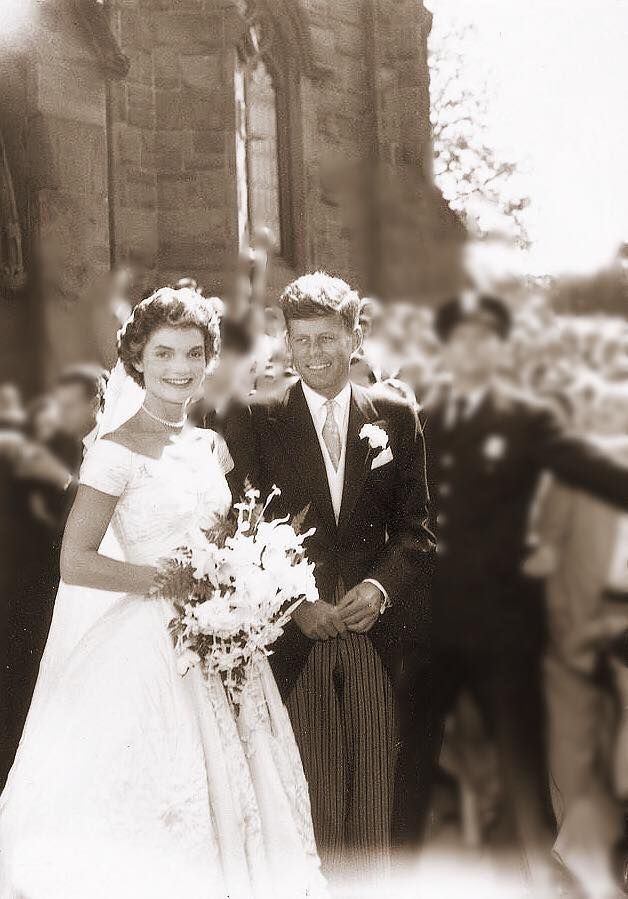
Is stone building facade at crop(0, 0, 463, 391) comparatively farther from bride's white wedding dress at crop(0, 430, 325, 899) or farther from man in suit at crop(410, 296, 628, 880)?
bride's white wedding dress at crop(0, 430, 325, 899)

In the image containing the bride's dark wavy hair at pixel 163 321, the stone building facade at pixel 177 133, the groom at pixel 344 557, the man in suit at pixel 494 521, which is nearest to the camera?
the bride's dark wavy hair at pixel 163 321

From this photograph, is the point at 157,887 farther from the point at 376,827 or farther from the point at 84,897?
the point at 376,827

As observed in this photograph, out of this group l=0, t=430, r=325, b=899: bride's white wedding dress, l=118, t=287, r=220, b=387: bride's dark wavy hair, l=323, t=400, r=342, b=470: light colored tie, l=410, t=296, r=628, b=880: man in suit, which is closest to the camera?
l=0, t=430, r=325, b=899: bride's white wedding dress

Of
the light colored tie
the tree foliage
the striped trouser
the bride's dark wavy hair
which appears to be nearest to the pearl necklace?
the bride's dark wavy hair

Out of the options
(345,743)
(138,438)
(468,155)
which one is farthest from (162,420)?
(468,155)

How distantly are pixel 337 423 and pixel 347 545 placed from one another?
386mm

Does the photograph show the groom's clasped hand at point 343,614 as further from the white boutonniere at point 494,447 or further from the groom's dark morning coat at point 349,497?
the white boutonniere at point 494,447

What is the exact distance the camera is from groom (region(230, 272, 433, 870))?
3002 millimetres

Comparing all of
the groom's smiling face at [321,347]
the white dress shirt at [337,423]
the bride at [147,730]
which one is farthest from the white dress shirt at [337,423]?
the bride at [147,730]

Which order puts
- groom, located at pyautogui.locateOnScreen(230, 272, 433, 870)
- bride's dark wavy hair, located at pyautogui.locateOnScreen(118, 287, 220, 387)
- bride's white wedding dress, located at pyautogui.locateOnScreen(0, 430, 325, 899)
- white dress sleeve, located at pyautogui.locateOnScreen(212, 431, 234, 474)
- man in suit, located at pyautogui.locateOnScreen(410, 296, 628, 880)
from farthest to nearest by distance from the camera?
man in suit, located at pyautogui.locateOnScreen(410, 296, 628, 880) < groom, located at pyautogui.locateOnScreen(230, 272, 433, 870) < white dress sleeve, located at pyautogui.locateOnScreen(212, 431, 234, 474) < bride's dark wavy hair, located at pyautogui.locateOnScreen(118, 287, 220, 387) < bride's white wedding dress, located at pyautogui.locateOnScreen(0, 430, 325, 899)

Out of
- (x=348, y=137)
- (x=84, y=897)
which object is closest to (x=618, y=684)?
(x=84, y=897)

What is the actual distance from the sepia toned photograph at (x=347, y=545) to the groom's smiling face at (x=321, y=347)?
1cm

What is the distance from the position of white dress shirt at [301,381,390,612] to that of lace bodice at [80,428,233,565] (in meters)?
0.48

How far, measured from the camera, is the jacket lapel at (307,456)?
3.04m
